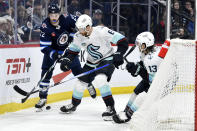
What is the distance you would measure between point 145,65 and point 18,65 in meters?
1.67

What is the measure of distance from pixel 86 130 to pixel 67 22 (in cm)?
150

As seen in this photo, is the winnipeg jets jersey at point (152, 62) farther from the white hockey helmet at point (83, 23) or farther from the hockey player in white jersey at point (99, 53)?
the white hockey helmet at point (83, 23)

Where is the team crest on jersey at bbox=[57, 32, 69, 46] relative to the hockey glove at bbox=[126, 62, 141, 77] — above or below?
above

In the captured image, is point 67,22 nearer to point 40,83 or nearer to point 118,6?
point 40,83

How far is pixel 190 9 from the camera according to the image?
321 inches

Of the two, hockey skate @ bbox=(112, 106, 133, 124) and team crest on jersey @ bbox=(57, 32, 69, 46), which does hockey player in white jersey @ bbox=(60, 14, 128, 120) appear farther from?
team crest on jersey @ bbox=(57, 32, 69, 46)

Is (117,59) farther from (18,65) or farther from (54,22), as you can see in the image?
(18,65)

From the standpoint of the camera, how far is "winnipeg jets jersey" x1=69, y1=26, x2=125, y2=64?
439 cm

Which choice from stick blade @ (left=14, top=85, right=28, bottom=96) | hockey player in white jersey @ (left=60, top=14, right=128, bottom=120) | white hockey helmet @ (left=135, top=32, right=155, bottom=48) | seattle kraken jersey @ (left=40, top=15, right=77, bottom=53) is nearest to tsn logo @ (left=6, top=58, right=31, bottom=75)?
stick blade @ (left=14, top=85, right=28, bottom=96)

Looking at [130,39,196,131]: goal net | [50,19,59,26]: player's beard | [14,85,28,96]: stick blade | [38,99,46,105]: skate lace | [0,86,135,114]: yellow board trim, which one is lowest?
[0,86,135,114]: yellow board trim

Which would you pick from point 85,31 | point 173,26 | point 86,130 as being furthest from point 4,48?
point 173,26

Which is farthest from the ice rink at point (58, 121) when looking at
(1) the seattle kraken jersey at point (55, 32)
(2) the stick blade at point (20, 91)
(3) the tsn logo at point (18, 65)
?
(1) the seattle kraken jersey at point (55, 32)

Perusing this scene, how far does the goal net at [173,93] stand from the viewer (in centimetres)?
336

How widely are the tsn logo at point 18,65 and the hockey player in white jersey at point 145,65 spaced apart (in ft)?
4.26
